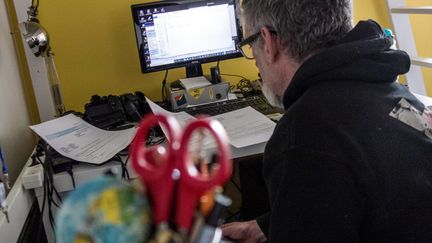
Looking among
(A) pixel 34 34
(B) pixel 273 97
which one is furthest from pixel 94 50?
(B) pixel 273 97

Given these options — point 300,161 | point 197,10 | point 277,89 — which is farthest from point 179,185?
point 197,10

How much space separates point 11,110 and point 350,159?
1314mm

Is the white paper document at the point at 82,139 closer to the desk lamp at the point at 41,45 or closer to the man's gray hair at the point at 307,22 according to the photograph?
the desk lamp at the point at 41,45

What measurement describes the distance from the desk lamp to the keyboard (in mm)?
528

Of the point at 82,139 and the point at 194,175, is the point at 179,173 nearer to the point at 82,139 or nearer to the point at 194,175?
the point at 194,175

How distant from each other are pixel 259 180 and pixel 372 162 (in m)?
1.24

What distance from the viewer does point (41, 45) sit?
5.66 ft

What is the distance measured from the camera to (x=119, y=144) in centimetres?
156

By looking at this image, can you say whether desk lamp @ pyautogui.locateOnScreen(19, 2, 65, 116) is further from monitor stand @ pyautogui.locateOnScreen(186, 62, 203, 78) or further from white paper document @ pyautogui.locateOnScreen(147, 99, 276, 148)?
monitor stand @ pyautogui.locateOnScreen(186, 62, 203, 78)

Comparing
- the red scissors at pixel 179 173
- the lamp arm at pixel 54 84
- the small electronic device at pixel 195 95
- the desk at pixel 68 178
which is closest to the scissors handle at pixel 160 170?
the red scissors at pixel 179 173

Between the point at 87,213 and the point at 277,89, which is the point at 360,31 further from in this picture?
the point at 87,213

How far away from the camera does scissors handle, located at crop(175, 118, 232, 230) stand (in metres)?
0.32

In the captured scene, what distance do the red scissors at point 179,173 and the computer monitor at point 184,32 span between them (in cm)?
160

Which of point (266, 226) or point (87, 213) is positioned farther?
point (266, 226)
